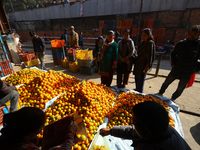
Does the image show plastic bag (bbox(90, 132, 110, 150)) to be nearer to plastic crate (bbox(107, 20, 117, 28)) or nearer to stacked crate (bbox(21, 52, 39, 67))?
stacked crate (bbox(21, 52, 39, 67))

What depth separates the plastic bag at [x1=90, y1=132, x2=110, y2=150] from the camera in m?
1.91

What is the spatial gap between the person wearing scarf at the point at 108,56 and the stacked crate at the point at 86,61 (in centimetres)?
200

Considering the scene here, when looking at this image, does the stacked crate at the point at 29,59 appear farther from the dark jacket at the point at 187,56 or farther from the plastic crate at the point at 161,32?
the plastic crate at the point at 161,32

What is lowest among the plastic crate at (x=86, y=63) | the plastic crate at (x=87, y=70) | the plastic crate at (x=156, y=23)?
the plastic crate at (x=87, y=70)

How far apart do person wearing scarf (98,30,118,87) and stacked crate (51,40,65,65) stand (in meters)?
4.74

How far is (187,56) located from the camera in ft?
10.4

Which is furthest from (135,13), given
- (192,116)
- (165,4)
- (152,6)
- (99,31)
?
(192,116)

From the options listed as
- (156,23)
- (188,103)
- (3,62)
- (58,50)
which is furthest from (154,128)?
(156,23)

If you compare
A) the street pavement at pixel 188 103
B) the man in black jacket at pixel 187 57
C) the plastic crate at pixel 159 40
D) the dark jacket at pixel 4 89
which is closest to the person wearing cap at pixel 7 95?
the dark jacket at pixel 4 89

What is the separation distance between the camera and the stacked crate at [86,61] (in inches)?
241

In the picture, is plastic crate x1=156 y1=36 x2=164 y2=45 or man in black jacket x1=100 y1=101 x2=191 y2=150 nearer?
man in black jacket x1=100 y1=101 x2=191 y2=150

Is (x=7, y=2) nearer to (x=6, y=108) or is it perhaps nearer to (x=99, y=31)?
(x=99, y=31)

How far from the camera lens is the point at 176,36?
12.4m

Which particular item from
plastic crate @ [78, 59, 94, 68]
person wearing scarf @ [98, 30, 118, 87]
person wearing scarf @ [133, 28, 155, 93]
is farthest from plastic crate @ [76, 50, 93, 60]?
person wearing scarf @ [133, 28, 155, 93]
